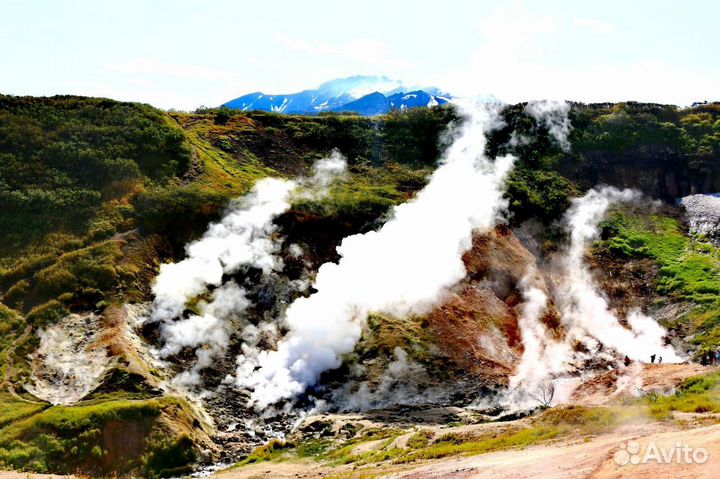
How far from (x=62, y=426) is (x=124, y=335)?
6493 mm

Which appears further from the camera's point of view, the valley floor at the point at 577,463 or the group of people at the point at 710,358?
the group of people at the point at 710,358

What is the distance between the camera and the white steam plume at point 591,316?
38719mm

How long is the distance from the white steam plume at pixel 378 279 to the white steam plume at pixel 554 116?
40.4ft

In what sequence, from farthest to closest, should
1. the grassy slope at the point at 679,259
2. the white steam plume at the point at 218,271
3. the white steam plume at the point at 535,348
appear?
Answer: the grassy slope at the point at 679,259 → the white steam plume at the point at 218,271 → the white steam plume at the point at 535,348

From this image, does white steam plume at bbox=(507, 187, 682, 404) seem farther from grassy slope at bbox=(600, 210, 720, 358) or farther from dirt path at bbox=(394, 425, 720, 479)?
dirt path at bbox=(394, 425, 720, 479)

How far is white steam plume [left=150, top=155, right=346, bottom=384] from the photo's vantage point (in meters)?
32.9

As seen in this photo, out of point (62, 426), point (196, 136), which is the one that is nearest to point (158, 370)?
point (62, 426)

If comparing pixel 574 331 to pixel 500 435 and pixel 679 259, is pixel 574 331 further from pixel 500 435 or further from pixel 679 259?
pixel 500 435

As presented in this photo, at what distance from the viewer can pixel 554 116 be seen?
202ft

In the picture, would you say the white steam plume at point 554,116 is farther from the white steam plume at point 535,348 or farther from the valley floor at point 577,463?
the valley floor at point 577,463

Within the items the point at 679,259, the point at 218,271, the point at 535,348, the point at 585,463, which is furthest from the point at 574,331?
the point at 585,463

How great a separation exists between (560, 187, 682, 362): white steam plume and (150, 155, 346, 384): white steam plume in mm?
18399

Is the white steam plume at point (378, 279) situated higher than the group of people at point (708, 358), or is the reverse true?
the white steam plume at point (378, 279)

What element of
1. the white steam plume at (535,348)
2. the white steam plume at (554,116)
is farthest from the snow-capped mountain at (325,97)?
the white steam plume at (535,348)
